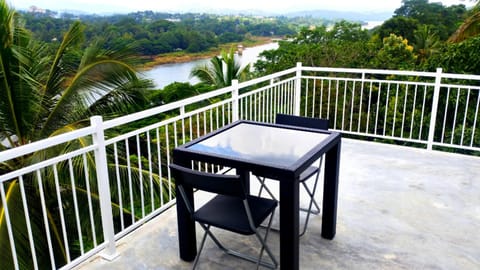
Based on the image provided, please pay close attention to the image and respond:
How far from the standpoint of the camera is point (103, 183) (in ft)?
9.32

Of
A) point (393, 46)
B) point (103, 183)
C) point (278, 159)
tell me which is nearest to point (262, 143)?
point (278, 159)

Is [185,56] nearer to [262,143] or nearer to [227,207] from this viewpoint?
[262,143]

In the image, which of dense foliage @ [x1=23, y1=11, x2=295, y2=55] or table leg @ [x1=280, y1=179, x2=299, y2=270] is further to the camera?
dense foliage @ [x1=23, y1=11, x2=295, y2=55]

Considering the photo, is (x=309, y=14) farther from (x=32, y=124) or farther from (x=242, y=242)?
(x=242, y=242)

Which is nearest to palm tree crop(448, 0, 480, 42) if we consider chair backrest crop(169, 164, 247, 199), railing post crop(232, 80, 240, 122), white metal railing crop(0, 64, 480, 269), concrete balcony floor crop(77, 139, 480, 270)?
white metal railing crop(0, 64, 480, 269)

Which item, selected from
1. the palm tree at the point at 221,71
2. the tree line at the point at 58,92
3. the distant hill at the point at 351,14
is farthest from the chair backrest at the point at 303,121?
the distant hill at the point at 351,14

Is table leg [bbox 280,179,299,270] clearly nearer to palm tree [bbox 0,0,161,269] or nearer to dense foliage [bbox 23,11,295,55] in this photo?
palm tree [bbox 0,0,161,269]

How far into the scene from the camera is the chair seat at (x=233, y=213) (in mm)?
2490

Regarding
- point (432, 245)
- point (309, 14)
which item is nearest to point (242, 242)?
point (432, 245)

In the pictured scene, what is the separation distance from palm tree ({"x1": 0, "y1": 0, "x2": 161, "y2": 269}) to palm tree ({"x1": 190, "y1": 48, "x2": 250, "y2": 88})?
30.1 feet

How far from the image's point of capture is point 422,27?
25.5 meters

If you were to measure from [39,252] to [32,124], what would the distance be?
2.09 m

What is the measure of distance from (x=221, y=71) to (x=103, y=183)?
13.7 meters

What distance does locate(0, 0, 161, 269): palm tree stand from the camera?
18.9 feet
